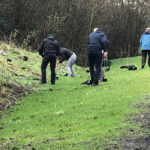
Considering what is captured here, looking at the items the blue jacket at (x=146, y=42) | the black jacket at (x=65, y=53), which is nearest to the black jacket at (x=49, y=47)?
the black jacket at (x=65, y=53)

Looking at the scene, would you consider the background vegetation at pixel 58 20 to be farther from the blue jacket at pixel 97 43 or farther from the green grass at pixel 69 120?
the green grass at pixel 69 120

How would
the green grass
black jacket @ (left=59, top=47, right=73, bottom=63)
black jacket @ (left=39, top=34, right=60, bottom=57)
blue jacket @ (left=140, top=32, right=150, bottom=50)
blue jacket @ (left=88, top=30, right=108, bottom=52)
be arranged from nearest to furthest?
the green grass, blue jacket @ (left=88, top=30, right=108, bottom=52), black jacket @ (left=39, top=34, right=60, bottom=57), black jacket @ (left=59, top=47, right=73, bottom=63), blue jacket @ (left=140, top=32, right=150, bottom=50)

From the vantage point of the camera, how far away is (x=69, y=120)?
23.3 ft

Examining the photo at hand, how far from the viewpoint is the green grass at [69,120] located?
554 cm

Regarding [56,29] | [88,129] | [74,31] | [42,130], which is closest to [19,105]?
[42,130]

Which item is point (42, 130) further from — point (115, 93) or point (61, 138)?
point (115, 93)

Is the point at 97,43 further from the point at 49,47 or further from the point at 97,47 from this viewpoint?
the point at 49,47

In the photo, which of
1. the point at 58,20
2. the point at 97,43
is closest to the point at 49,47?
the point at 97,43

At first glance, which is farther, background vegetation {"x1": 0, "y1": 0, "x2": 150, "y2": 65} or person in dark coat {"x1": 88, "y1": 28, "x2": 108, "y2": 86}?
background vegetation {"x1": 0, "y1": 0, "x2": 150, "y2": 65}

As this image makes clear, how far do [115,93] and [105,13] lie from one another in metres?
23.8

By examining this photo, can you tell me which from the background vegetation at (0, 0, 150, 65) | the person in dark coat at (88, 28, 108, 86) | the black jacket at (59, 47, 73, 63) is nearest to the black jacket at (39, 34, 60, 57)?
the person in dark coat at (88, 28, 108, 86)

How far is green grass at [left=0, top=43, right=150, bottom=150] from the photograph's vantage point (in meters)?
5.54

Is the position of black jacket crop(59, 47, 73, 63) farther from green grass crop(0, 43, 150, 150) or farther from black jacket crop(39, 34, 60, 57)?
green grass crop(0, 43, 150, 150)

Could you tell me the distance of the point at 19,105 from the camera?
9.87 meters
